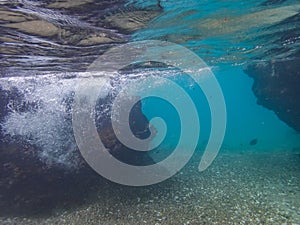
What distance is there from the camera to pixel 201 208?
945 centimetres

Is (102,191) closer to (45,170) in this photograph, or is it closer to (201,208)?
(45,170)

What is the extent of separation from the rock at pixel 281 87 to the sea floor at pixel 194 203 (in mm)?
7879

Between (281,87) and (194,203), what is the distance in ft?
49.5

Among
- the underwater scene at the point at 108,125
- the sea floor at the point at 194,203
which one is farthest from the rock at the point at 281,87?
the sea floor at the point at 194,203

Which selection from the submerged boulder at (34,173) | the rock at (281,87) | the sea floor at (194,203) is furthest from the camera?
the rock at (281,87)

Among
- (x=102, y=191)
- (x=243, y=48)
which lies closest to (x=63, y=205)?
(x=102, y=191)

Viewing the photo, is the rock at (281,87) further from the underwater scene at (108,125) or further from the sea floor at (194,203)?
the sea floor at (194,203)

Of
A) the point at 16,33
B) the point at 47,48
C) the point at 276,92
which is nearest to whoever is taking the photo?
the point at 16,33

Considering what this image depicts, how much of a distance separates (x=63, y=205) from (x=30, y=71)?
8641mm

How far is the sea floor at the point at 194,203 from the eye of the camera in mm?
8711

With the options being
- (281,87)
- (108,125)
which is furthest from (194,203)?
(281,87)

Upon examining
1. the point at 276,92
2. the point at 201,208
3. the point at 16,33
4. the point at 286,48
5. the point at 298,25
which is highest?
the point at 16,33

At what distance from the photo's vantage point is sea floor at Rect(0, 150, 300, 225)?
871 cm

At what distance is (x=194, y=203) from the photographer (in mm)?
9977
